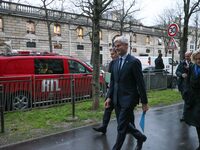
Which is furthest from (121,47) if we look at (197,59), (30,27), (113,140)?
(30,27)

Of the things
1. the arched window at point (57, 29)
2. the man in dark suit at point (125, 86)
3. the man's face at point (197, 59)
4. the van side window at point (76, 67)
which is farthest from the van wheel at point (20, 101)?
the arched window at point (57, 29)

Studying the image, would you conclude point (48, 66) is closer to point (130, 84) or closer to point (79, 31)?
point (130, 84)

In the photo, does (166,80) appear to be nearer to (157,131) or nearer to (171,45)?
(171,45)

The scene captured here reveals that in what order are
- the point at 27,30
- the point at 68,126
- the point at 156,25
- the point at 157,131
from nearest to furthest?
the point at 157,131 → the point at 68,126 → the point at 27,30 → the point at 156,25

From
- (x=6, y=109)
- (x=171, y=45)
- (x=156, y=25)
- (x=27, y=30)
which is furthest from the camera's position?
(x=156, y=25)

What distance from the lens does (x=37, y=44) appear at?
47438mm

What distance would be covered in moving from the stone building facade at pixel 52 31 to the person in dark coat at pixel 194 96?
32.4m

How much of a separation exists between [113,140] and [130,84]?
1792 millimetres

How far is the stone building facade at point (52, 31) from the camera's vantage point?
143 feet

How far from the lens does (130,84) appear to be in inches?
196

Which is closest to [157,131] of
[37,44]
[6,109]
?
[6,109]

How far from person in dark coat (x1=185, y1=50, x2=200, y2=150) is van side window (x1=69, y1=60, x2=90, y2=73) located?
680cm

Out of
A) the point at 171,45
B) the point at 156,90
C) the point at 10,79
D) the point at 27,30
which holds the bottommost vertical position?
the point at 156,90

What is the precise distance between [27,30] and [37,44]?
2627mm
